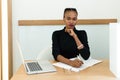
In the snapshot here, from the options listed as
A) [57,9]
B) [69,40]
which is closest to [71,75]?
[69,40]

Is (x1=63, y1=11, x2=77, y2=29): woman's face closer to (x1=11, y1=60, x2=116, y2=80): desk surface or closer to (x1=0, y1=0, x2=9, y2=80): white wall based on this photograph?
(x1=11, y1=60, x2=116, y2=80): desk surface

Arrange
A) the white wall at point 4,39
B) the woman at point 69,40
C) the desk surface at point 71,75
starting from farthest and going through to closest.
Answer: the white wall at point 4,39
the woman at point 69,40
the desk surface at point 71,75

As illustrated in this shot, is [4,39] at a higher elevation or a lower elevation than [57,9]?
lower

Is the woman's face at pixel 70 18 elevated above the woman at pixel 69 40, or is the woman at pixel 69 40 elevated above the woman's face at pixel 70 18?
the woman's face at pixel 70 18

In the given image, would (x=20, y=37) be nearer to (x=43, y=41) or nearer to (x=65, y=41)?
(x=43, y=41)

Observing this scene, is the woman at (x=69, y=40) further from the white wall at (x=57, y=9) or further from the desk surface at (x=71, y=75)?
the white wall at (x=57, y=9)

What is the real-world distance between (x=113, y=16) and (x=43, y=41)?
3.43ft

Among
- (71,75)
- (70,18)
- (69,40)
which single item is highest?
(70,18)

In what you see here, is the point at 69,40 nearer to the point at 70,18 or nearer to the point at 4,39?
the point at 70,18

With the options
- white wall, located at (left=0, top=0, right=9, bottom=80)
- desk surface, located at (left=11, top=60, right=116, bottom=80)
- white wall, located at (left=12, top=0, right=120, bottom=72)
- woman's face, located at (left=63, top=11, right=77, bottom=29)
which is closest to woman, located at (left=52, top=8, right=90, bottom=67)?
woman's face, located at (left=63, top=11, right=77, bottom=29)

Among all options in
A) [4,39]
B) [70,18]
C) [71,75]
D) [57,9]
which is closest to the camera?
[71,75]

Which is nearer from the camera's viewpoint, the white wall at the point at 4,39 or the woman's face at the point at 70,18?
the woman's face at the point at 70,18

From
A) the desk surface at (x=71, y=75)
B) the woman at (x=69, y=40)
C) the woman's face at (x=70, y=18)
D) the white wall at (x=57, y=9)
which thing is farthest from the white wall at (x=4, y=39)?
the desk surface at (x=71, y=75)

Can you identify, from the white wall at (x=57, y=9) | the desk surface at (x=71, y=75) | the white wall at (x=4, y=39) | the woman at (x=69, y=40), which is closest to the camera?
the desk surface at (x=71, y=75)
